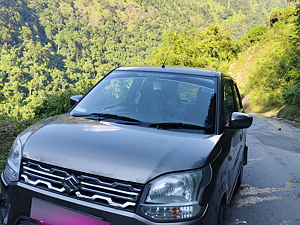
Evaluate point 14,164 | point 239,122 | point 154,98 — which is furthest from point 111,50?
point 14,164

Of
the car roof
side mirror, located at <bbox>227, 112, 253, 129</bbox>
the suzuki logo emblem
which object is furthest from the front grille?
the car roof

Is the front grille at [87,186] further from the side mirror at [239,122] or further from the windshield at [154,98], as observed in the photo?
the side mirror at [239,122]

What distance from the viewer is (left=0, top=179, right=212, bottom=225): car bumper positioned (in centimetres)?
186

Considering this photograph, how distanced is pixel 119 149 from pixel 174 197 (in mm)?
497

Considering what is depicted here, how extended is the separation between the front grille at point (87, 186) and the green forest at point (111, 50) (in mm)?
4504

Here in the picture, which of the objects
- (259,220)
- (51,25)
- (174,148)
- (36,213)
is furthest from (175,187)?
(51,25)

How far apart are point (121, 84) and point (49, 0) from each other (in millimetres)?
197513

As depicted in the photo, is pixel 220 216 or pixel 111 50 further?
pixel 111 50

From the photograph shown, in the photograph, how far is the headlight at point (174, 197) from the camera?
1905 millimetres

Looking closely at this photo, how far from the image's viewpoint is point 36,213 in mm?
2041

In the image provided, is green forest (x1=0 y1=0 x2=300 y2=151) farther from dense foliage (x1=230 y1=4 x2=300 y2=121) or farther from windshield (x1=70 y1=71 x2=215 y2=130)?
windshield (x1=70 y1=71 x2=215 y2=130)

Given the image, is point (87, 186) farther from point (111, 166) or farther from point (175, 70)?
point (175, 70)

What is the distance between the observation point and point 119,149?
2121 millimetres

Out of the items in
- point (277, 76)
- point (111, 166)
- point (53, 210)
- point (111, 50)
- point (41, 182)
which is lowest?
point (111, 50)
